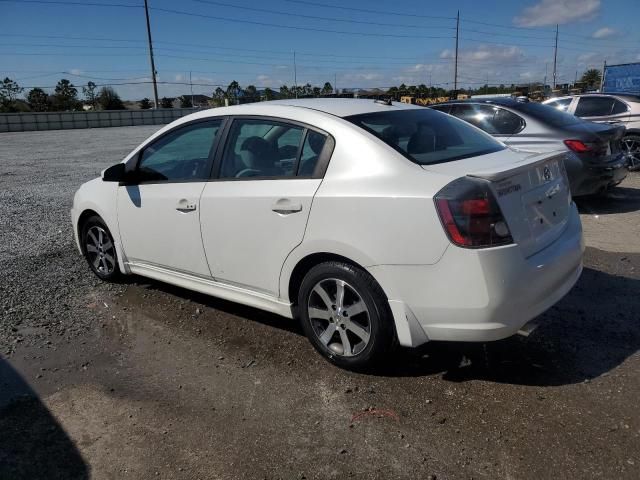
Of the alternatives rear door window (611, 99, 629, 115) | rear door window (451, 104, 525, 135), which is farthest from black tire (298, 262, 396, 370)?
rear door window (611, 99, 629, 115)

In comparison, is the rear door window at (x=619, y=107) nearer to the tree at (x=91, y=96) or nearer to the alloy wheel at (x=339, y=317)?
the alloy wheel at (x=339, y=317)

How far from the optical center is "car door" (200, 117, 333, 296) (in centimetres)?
330

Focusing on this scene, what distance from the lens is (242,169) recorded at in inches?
146

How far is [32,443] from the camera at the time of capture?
2.79 metres

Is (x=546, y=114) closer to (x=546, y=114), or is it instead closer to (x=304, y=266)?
(x=546, y=114)

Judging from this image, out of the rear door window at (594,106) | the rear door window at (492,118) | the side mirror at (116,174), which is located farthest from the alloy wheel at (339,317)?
the rear door window at (594,106)

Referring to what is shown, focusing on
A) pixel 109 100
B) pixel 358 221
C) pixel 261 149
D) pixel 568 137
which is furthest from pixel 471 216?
pixel 109 100

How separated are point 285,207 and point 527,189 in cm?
143

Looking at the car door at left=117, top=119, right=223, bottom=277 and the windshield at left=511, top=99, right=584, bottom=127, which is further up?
the windshield at left=511, top=99, right=584, bottom=127

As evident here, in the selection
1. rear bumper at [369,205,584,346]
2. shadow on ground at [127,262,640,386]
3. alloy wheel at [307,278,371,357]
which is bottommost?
shadow on ground at [127,262,640,386]

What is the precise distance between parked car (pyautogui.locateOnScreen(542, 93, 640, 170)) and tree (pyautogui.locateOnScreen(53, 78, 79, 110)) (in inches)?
2311

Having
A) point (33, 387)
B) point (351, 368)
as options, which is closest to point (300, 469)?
point (351, 368)

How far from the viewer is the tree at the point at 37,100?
187 feet

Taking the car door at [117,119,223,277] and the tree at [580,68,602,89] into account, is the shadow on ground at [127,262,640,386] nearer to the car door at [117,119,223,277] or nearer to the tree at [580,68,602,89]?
the car door at [117,119,223,277]
